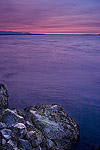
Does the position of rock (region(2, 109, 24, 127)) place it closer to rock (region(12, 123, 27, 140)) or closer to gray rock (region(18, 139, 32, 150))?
rock (region(12, 123, 27, 140))

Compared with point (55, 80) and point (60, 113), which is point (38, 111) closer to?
point (60, 113)

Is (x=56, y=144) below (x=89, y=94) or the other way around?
below

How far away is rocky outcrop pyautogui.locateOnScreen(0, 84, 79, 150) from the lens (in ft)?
12.8

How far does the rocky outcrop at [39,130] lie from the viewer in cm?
389

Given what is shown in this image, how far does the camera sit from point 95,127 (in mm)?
5781

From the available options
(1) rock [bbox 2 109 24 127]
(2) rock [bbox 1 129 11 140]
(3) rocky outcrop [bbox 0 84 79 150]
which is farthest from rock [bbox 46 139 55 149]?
(2) rock [bbox 1 129 11 140]

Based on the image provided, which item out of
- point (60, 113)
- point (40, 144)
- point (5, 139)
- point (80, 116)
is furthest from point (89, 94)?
point (5, 139)

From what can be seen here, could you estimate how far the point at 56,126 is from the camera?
4.85 meters

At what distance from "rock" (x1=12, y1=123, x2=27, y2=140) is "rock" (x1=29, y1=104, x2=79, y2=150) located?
88cm

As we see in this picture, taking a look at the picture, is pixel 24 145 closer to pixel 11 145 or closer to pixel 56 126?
pixel 11 145

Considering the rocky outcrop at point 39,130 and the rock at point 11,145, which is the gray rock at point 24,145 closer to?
the rocky outcrop at point 39,130

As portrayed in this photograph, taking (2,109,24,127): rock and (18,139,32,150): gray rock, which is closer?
(18,139,32,150): gray rock

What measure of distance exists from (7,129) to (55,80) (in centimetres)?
735

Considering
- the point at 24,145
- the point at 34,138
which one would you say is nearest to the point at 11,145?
the point at 24,145
